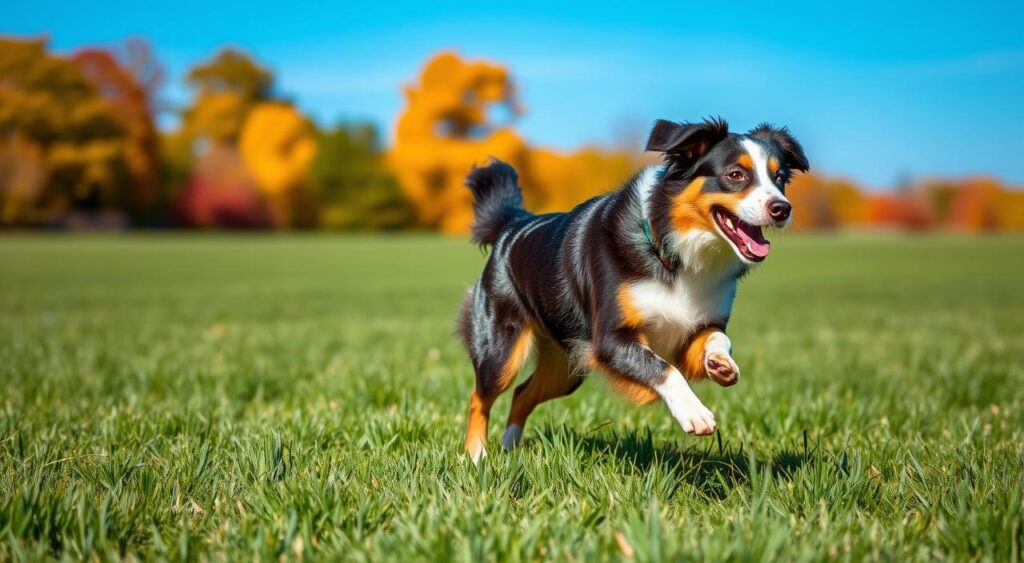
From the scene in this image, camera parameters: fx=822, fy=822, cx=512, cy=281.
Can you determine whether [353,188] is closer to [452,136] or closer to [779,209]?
[452,136]

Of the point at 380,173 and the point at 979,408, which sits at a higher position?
the point at 380,173

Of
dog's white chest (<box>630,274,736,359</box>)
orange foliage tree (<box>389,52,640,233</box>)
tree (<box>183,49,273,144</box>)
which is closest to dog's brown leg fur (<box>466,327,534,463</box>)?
dog's white chest (<box>630,274,736,359</box>)

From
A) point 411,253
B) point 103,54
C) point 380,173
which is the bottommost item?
point 411,253

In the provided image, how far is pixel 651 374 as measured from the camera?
335 cm

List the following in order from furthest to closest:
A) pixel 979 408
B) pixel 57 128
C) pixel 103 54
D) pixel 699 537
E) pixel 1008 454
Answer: pixel 103 54 → pixel 57 128 → pixel 979 408 → pixel 1008 454 → pixel 699 537

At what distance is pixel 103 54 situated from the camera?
61.0m

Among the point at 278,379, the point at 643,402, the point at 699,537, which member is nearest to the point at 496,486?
the point at 643,402

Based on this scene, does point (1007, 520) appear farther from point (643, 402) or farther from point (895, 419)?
point (895, 419)

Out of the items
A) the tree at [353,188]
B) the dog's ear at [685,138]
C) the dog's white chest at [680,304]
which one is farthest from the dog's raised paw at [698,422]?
the tree at [353,188]

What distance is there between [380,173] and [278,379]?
5645cm

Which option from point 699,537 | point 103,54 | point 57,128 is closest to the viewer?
point 699,537

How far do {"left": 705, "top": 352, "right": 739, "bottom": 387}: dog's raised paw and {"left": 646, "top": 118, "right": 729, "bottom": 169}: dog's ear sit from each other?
84 centimetres

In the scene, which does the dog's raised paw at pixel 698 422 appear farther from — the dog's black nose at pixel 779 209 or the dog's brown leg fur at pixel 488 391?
the dog's brown leg fur at pixel 488 391

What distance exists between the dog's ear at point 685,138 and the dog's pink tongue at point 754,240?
0.38 meters
